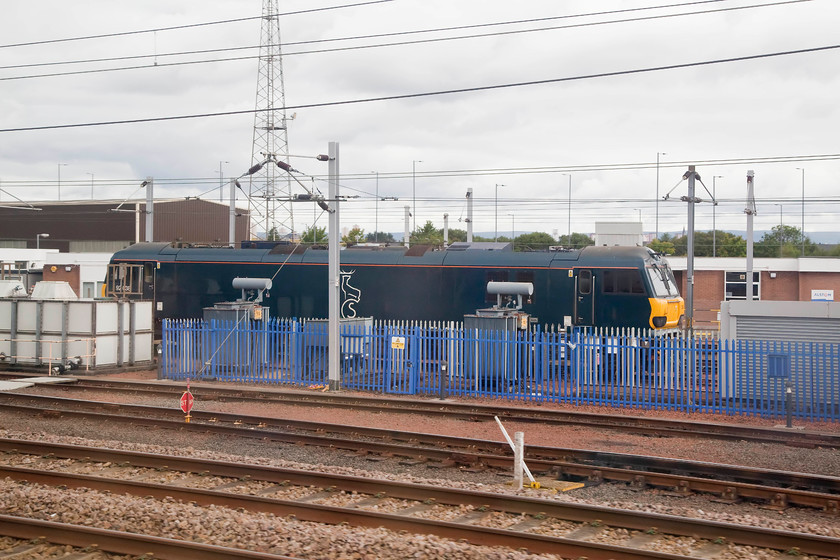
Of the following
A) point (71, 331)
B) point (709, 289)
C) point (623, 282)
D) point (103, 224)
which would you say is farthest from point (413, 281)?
point (103, 224)

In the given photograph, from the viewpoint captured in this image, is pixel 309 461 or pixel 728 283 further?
pixel 728 283

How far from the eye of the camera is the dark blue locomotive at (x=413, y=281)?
74.1 ft

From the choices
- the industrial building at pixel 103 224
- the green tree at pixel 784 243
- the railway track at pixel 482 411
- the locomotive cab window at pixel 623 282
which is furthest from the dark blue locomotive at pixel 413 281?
the green tree at pixel 784 243

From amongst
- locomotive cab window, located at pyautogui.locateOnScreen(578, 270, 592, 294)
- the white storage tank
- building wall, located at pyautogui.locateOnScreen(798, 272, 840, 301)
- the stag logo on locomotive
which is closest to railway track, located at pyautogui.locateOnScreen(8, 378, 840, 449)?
the white storage tank

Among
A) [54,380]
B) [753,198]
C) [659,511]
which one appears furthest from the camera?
[753,198]

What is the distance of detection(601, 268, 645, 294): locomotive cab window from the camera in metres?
22.3

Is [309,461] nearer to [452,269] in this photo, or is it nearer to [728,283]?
[452,269]

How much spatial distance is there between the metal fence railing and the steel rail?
11.3 meters

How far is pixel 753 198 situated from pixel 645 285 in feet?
43.0

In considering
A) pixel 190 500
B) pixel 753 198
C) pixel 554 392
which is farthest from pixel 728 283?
pixel 190 500

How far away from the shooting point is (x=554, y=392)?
19.8 meters

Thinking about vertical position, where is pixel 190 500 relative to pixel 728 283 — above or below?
below

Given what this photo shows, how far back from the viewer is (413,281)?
80.8ft

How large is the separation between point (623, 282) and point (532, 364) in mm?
3933
